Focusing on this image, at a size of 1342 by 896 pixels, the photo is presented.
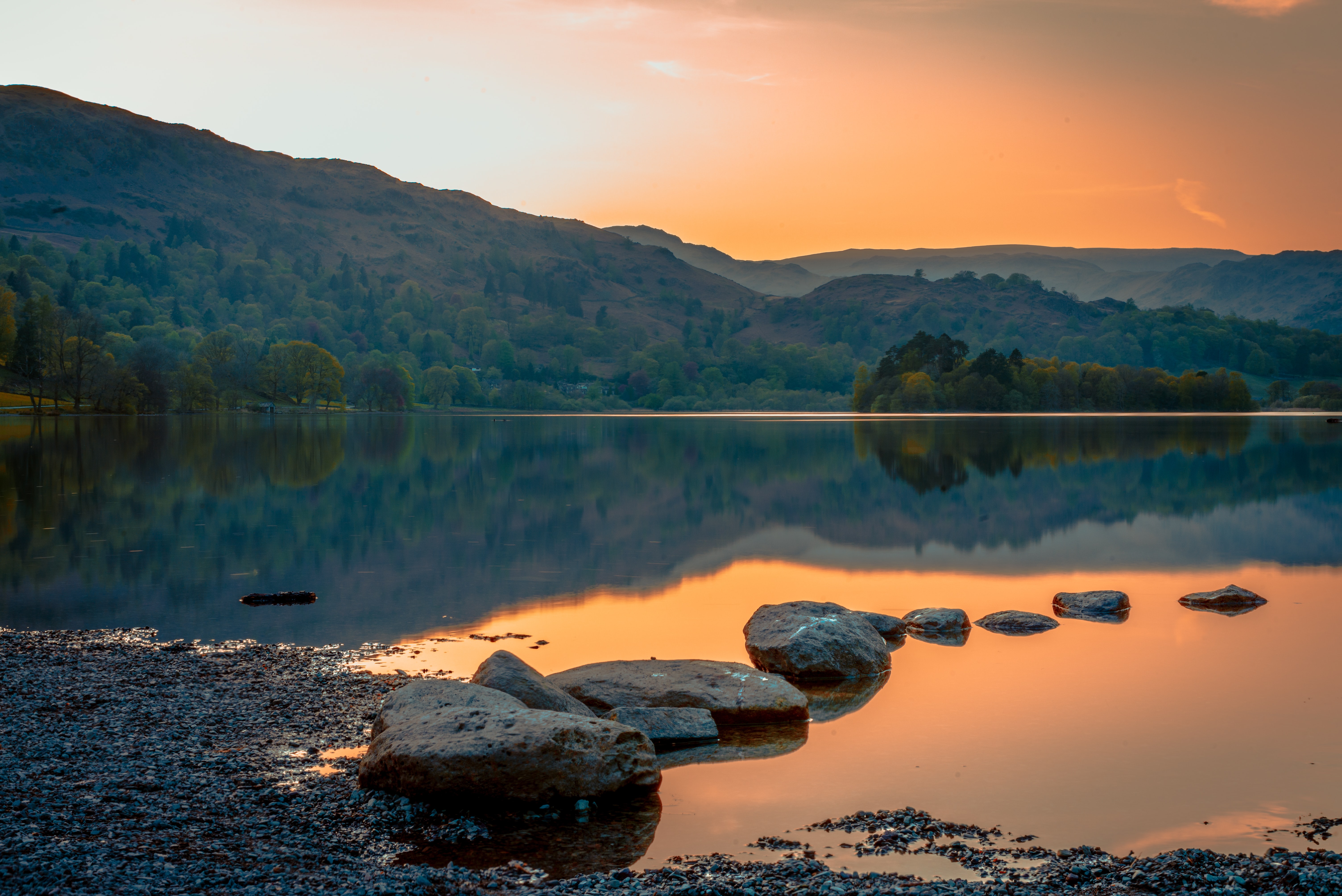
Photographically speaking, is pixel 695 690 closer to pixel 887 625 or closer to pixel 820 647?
Result: pixel 820 647

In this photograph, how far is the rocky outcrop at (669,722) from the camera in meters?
13.4

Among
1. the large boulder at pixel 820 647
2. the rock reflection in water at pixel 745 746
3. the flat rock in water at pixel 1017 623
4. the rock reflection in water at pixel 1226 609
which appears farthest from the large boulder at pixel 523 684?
the rock reflection in water at pixel 1226 609

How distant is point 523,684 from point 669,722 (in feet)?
7.24

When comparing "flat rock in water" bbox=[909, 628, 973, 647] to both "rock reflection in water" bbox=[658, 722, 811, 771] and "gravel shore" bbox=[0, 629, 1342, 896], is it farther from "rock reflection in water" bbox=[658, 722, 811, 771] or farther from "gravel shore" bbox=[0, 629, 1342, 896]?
"gravel shore" bbox=[0, 629, 1342, 896]

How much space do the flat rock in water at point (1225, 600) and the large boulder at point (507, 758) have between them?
17.2 metres

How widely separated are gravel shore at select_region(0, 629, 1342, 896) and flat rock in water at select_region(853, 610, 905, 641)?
9459 mm

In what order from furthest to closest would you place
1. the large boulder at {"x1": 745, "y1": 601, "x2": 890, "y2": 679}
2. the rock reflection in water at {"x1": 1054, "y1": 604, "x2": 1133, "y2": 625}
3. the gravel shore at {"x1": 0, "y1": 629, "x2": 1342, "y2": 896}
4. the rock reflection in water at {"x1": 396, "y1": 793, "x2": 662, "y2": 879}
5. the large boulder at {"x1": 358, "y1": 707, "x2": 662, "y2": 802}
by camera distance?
1. the rock reflection in water at {"x1": 1054, "y1": 604, "x2": 1133, "y2": 625}
2. the large boulder at {"x1": 745, "y1": 601, "x2": 890, "y2": 679}
3. the large boulder at {"x1": 358, "y1": 707, "x2": 662, "y2": 802}
4. the rock reflection in water at {"x1": 396, "y1": 793, "x2": 662, "y2": 879}
5. the gravel shore at {"x1": 0, "y1": 629, "x2": 1342, "y2": 896}

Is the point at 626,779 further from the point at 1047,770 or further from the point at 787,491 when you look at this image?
the point at 787,491

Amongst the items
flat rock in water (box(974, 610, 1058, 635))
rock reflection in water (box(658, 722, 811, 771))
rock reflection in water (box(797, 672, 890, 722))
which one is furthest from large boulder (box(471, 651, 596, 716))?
flat rock in water (box(974, 610, 1058, 635))

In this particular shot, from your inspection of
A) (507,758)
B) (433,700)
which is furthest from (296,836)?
(433,700)

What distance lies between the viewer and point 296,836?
31.9 feet

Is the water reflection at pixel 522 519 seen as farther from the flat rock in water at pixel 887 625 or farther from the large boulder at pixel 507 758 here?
the large boulder at pixel 507 758

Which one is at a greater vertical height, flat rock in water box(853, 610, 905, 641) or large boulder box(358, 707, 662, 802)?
large boulder box(358, 707, 662, 802)

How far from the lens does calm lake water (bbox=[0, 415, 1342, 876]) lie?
37.6 feet
